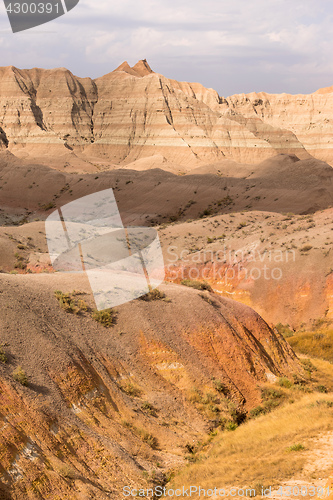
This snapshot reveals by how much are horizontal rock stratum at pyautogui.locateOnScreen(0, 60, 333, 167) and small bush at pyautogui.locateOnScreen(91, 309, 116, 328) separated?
250ft

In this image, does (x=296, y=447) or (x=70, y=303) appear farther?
(x=70, y=303)

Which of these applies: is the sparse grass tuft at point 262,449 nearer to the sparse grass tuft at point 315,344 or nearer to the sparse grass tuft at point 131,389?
the sparse grass tuft at point 131,389

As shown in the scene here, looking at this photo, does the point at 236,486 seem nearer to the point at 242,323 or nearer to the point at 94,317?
the point at 94,317

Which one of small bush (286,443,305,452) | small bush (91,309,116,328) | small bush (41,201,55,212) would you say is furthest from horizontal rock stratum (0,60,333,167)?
small bush (286,443,305,452)

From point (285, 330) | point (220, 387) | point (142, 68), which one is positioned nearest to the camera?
point (220, 387)

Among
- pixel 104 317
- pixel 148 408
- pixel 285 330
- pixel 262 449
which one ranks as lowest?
pixel 285 330

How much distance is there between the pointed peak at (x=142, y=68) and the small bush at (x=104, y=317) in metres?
133

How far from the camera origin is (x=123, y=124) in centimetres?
10569

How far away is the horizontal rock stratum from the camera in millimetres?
97188

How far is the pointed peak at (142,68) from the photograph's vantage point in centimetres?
13900

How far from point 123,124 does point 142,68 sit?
42927 mm

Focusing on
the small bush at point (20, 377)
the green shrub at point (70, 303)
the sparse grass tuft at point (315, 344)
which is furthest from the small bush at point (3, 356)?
the sparse grass tuft at point (315, 344)

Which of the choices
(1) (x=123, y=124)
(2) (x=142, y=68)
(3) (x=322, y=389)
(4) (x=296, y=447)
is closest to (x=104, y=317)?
(4) (x=296, y=447)

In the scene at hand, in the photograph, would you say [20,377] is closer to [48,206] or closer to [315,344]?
[315,344]
